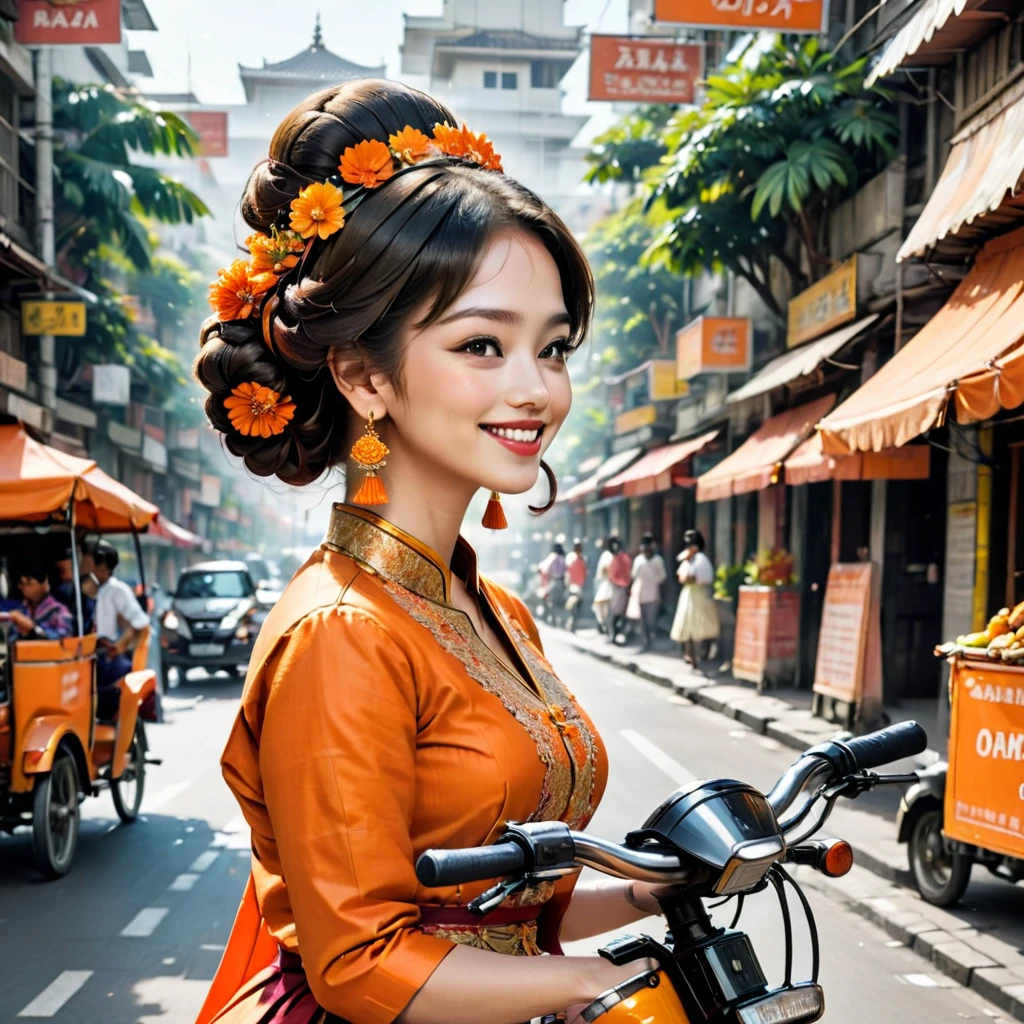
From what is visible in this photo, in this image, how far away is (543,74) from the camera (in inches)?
2356

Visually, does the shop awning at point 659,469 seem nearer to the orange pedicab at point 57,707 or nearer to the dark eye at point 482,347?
the orange pedicab at point 57,707

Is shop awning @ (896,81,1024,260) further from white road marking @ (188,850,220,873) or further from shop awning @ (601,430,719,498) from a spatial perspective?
shop awning @ (601,430,719,498)

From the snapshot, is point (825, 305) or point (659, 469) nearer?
point (825, 305)

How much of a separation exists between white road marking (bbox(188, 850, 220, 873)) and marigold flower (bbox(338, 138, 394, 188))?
5.62 m

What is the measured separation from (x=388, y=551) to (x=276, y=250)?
0.45 m

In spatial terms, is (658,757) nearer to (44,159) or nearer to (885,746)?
(885,746)

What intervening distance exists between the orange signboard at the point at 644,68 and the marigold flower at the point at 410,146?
42.2 ft

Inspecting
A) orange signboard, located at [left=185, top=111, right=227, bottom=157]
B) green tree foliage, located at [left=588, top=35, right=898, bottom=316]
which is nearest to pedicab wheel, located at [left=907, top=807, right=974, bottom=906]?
green tree foliage, located at [left=588, top=35, right=898, bottom=316]

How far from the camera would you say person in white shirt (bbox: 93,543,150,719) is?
8023mm

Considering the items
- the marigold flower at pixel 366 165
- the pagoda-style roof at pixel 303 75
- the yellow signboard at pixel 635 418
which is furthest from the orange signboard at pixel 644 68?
the marigold flower at pixel 366 165

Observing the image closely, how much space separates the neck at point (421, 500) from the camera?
5.64ft

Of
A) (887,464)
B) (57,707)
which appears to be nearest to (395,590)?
(57,707)

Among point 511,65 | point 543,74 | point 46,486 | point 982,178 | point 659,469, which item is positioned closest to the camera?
point 46,486

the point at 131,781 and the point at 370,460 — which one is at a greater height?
the point at 370,460
